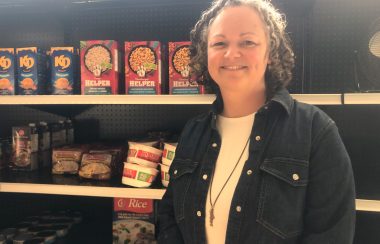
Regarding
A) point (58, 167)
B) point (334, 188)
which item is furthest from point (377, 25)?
point (58, 167)

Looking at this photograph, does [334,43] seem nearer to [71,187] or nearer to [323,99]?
[323,99]

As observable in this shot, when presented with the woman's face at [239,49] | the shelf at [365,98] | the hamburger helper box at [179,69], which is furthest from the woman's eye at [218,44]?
the shelf at [365,98]

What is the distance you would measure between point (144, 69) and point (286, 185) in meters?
0.96

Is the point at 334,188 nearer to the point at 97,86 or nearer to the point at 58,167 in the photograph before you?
the point at 97,86

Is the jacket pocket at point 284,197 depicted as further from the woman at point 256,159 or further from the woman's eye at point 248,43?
the woman's eye at point 248,43

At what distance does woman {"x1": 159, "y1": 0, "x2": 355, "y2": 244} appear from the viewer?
3.31ft

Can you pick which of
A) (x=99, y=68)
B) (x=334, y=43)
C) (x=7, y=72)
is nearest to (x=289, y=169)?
(x=99, y=68)

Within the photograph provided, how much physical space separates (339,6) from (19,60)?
1.79 m

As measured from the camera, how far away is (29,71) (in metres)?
1.85

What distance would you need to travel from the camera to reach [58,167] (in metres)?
1.94

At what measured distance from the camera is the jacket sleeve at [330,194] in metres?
0.99

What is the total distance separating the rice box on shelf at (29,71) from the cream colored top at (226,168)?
3.69 feet

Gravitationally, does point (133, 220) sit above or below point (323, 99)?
below

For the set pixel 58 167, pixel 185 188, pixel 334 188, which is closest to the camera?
pixel 334 188
